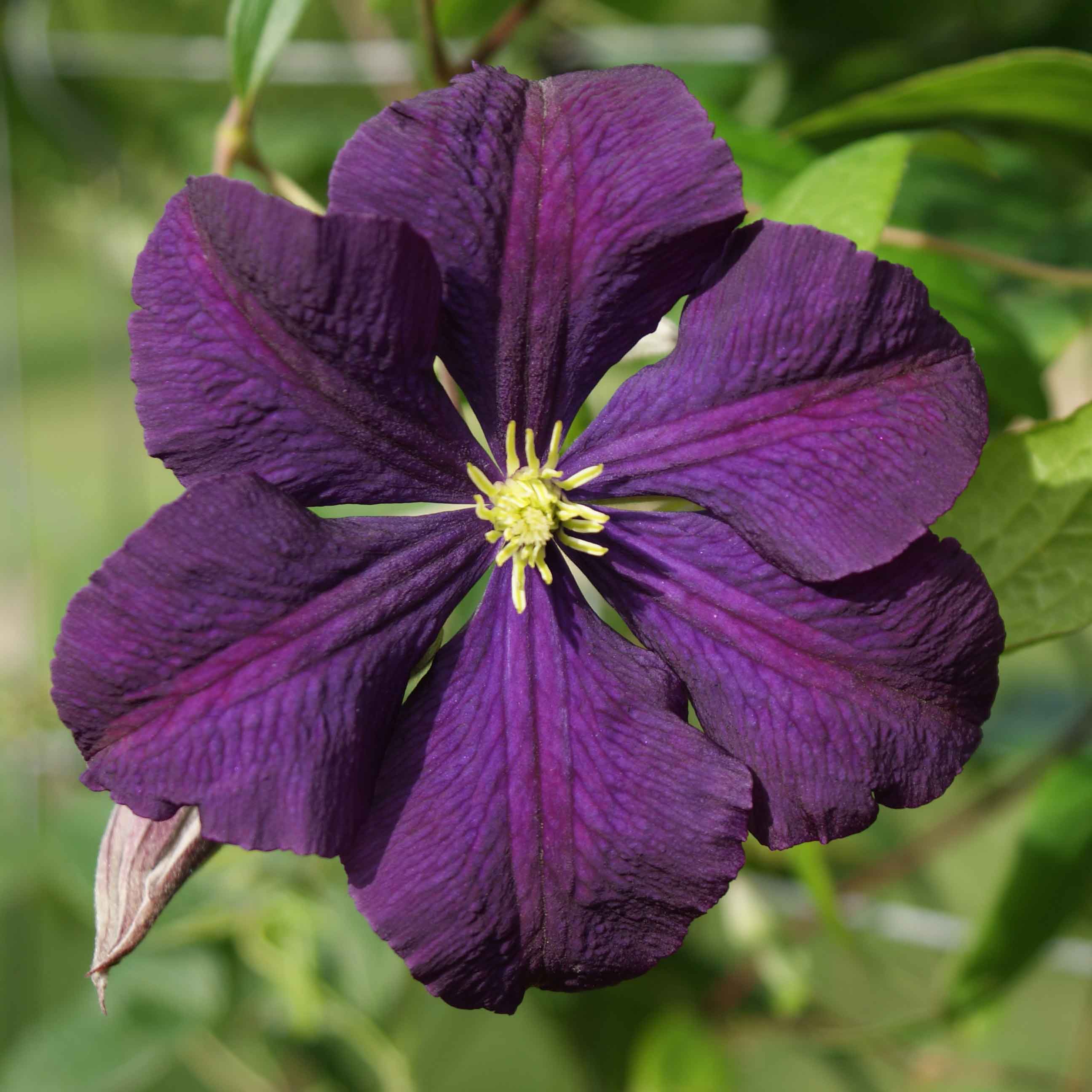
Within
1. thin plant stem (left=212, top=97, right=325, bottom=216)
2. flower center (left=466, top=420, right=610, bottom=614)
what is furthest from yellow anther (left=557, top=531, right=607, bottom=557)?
thin plant stem (left=212, top=97, right=325, bottom=216)

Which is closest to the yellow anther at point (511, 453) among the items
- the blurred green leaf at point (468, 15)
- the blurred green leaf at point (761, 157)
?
the blurred green leaf at point (761, 157)

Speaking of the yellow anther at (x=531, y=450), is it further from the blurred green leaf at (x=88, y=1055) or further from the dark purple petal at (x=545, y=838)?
the blurred green leaf at (x=88, y=1055)

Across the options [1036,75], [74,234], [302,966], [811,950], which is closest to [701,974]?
[811,950]

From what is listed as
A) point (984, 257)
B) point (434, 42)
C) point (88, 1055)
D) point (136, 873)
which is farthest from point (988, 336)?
point (88, 1055)

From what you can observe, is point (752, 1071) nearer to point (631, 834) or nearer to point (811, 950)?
point (811, 950)

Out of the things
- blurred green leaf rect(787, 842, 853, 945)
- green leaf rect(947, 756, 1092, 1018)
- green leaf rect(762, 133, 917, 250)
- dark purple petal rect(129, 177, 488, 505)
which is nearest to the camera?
dark purple petal rect(129, 177, 488, 505)

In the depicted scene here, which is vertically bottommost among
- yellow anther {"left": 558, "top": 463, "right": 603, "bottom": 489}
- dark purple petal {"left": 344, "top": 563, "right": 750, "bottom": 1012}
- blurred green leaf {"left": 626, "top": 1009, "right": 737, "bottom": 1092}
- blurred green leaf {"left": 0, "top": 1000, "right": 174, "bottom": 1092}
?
blurred green leaf {"left": 626, "top": 1009, "right": 737, "bottom": 1092}

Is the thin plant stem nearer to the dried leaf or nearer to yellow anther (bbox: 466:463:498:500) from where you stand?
yellow anther (bbox: 466:463:498:500)

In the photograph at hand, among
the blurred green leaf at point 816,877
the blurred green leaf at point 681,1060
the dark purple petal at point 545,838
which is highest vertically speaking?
the dark purple petal at point 545,838
